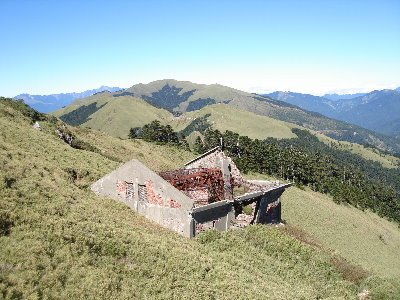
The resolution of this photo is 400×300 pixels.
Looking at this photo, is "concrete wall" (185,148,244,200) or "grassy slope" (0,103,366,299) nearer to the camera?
"grassy slope" (0,103,366,299)

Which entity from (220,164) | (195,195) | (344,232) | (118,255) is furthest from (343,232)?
(118,255)

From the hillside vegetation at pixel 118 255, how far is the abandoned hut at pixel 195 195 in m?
1.09

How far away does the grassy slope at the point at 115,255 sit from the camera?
1440 cm

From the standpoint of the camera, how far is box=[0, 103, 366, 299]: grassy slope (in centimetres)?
1440

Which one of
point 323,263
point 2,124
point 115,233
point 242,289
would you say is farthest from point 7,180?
point 2,124

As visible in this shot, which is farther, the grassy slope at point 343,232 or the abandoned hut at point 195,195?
the grassy slope at point 343,232

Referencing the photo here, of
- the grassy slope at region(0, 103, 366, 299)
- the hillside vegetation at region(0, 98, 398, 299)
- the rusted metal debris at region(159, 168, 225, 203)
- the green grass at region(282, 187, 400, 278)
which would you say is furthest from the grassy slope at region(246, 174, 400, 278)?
the grassy slope at region(0, 103, 366, 299)

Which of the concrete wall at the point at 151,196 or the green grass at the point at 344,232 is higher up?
the concrete wall at the point at 151,196

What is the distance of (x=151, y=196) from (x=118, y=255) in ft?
32.0

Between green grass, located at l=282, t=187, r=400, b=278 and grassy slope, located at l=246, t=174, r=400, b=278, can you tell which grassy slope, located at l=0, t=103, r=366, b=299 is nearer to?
grassy slope, located at l=246, t=174, r=400, b=278

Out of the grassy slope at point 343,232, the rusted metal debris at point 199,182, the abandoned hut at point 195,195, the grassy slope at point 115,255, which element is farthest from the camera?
the grassy slope at point 343,232

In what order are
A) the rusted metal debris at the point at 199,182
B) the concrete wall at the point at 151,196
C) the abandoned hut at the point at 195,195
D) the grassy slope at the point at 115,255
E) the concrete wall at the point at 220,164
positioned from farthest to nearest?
the concrete wall at the point at 220,164
the rusted metal debris at the point at 199,182
the abandoned hut at the point at 195,195
the concrete wall at the point at 151,196
the grassy slope at the point at 115,255

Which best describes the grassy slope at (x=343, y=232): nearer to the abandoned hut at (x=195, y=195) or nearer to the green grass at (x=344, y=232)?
the green grass at (x=344, y=232)

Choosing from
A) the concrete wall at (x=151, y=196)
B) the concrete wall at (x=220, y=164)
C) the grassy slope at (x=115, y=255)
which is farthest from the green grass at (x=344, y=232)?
the concrete wall at (x=151, y=196)
